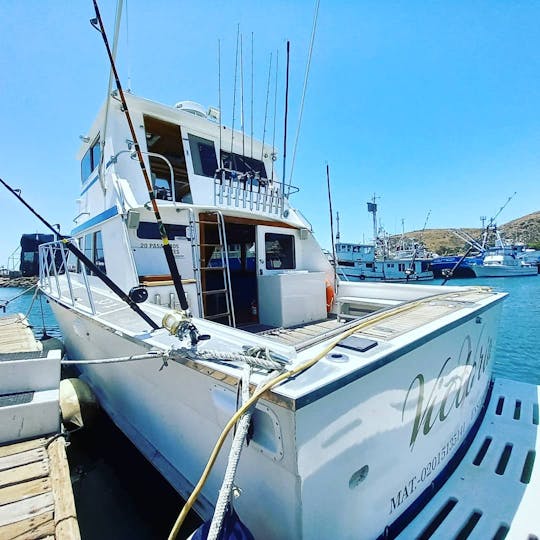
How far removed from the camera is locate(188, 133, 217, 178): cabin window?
18.1 feet

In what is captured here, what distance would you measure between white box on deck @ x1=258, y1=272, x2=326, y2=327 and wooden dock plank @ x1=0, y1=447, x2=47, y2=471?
3.09m

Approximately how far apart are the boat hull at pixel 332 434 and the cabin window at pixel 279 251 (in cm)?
297

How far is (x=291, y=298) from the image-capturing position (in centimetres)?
467

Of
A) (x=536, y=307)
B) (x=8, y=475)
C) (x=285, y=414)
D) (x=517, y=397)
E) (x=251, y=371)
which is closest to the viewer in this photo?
(x=285, y=414)

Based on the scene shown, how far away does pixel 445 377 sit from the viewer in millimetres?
2232

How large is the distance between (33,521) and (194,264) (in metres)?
2.90

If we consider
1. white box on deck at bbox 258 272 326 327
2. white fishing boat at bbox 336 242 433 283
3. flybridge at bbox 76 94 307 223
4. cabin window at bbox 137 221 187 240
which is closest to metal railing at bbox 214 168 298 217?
flybridge at bbox 76 94 307 223

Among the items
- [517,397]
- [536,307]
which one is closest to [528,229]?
[536,307]

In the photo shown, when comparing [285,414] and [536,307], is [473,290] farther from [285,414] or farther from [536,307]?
[536,307]

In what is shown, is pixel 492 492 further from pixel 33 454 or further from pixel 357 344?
pixel 33 454

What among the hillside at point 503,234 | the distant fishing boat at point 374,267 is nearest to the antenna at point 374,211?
the distant fishing boat at point 374,267

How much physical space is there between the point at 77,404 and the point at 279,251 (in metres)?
3.75

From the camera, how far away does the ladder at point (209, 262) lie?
13.6 feet

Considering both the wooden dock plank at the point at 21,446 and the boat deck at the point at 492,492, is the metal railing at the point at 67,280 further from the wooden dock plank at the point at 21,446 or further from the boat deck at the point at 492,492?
the boat deck at the point at 492,492
